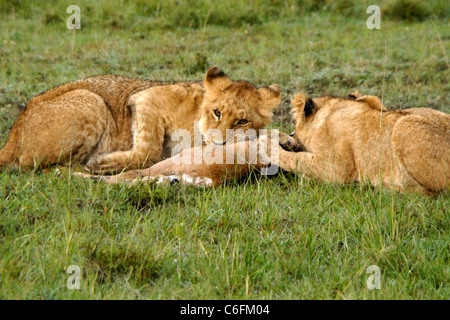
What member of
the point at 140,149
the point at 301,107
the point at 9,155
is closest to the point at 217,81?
the point at 301,107

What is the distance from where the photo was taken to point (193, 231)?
11.8 ft

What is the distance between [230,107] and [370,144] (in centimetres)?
134

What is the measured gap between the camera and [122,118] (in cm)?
550

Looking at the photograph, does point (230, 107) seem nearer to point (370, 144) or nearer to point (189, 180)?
point (189, 180)

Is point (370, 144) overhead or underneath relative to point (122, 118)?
underneath

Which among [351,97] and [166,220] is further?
[351,97]

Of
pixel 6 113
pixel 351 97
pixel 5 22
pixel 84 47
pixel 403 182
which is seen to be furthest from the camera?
pixel 5 22

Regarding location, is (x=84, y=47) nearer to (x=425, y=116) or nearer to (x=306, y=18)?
(x=306, y=18)

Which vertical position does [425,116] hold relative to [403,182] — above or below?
above

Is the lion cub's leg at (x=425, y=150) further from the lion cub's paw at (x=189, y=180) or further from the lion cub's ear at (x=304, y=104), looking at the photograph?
the lion cub's paw at (x=189, y=180)

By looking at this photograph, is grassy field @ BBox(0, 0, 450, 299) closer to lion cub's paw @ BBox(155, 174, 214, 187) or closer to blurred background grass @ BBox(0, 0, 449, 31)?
lion cub's paw @ BBox(155, 174, 214, 187)
